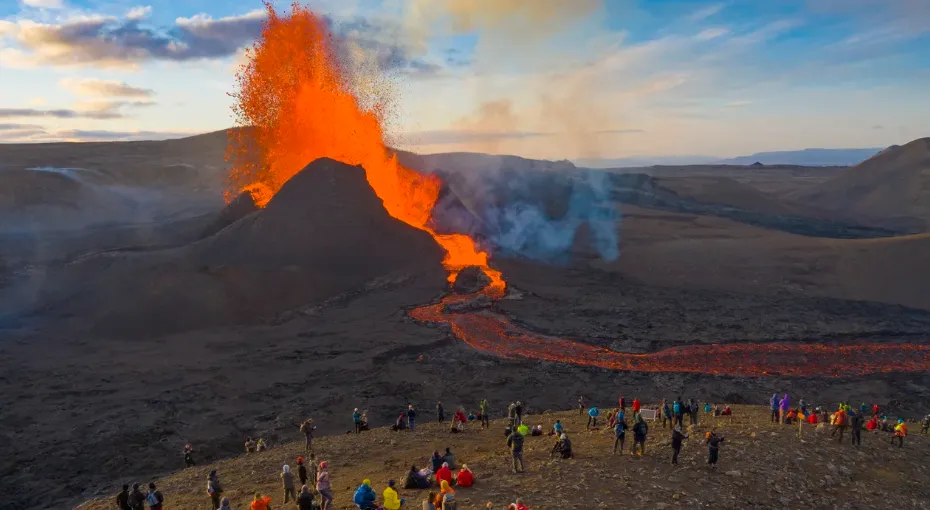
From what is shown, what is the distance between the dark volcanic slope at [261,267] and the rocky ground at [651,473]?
2259 cm

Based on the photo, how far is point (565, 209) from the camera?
309ft

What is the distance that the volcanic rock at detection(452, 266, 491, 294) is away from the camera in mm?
50844

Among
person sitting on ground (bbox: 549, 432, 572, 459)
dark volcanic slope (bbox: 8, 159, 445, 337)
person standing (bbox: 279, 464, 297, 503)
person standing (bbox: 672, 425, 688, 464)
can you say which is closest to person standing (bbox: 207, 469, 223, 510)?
person standing (bbox: 279, 464, 297, 503)

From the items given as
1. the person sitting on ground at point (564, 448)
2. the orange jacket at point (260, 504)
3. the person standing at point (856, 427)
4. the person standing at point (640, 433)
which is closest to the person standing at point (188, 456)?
the orange jacket at point (260, 504)

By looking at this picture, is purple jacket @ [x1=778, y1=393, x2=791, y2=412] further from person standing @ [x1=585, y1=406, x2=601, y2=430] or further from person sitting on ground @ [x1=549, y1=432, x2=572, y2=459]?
person sitting on ground @ [x1=549, y1=432, x2=572, y2=459]

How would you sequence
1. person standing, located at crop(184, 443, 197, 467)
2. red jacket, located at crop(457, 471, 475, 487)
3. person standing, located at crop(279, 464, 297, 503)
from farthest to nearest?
person standing, located at crop(184, 443, 197, 467), person standing, located at crop(279, 464, 297, 503), red jacket, located at crop(457, 471, 475, 487)

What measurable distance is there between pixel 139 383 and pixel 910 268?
62127mm

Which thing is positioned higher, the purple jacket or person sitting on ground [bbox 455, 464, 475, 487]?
person sitting on ground [bbox 455, 464, 475, 487]

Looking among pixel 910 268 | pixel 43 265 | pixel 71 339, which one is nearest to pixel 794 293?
pixel 910 268

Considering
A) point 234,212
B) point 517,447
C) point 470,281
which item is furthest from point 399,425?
point 234,212

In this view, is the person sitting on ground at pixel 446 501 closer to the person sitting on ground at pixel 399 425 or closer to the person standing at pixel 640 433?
the person standing at pixel 640 433

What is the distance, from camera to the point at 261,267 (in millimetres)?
48969

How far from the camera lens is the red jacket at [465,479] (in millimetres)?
15945

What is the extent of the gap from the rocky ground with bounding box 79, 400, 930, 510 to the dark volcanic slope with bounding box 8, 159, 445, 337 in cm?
2259
